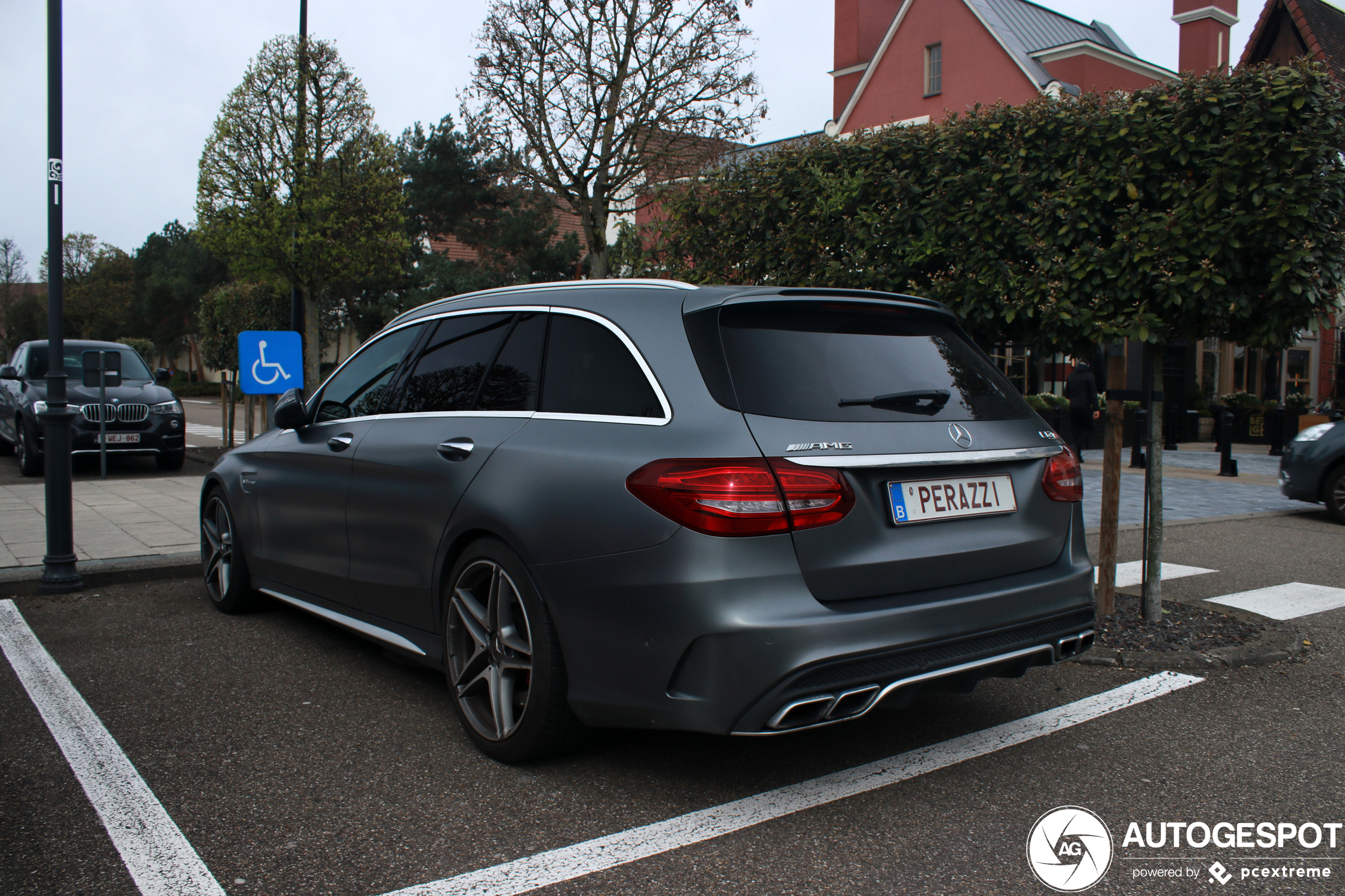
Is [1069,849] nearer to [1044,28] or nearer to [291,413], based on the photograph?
[291,413]

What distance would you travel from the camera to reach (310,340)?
699 inches

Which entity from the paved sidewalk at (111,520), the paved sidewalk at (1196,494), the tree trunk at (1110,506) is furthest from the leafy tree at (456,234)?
the tree trunk at (1110,506)

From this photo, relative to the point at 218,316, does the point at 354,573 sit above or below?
below

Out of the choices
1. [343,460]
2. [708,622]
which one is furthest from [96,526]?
[708,622]

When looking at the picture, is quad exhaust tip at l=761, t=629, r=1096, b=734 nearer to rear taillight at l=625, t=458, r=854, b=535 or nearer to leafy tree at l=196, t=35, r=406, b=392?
rear taillight at l=625, t=458, r=854, b=535

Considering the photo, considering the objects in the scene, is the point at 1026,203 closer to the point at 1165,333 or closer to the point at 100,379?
the point at 1165,333

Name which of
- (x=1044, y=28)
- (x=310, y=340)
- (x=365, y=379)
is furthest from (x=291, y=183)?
(x=1044, y=28)

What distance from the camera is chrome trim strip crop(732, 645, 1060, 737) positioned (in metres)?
2.84

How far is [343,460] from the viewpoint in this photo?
4.49 meters

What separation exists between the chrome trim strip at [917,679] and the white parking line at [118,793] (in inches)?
58.7

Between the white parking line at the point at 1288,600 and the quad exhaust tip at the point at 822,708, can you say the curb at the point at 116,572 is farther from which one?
the white parking line at the point at 1288,600

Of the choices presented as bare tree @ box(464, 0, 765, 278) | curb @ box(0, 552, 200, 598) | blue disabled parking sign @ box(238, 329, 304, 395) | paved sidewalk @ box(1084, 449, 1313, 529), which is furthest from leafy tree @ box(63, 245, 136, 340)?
curb @ box(0, 552, 200, 598)

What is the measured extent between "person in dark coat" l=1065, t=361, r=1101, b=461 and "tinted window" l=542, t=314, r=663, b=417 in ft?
48.3

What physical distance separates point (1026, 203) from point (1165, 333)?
3.12 ft
